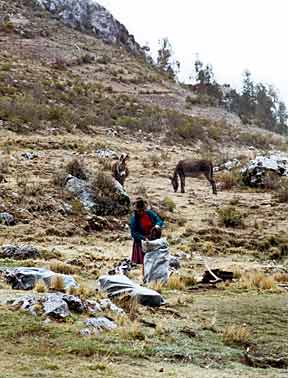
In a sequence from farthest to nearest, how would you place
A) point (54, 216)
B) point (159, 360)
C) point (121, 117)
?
point (121, 117), point (54, 216), point (159, 360)

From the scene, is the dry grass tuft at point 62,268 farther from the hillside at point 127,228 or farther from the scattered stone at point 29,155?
the scattered stone at point 29,155

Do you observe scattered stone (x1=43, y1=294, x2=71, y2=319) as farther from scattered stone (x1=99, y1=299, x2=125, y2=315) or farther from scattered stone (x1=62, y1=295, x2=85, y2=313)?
scattered stone (x1=99, y1=299, x2=125, y2=315)

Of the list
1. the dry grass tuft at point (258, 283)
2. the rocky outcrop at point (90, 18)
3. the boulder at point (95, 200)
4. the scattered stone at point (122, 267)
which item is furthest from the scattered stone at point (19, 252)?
the rocky outcrop at point (90, 18)

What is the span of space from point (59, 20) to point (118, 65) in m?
10.5

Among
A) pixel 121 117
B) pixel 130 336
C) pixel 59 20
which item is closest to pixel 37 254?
pixel 130 336

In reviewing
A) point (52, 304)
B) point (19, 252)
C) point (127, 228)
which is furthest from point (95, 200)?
point (52, 304)

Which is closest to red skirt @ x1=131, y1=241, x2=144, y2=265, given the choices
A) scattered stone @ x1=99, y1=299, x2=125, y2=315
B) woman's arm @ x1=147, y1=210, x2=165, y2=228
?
woman's arm @ x1=147, y1=210, x2=165, y2=228

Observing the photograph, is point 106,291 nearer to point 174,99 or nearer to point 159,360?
point 159,360

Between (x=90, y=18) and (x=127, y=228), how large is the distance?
49.5 m

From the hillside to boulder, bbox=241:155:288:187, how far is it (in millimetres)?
410

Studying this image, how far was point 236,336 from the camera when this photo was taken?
8055mm

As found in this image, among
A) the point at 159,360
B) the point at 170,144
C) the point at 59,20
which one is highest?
the point at 59,20

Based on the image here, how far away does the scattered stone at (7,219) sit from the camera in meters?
16.3

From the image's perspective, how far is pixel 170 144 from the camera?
120 ft
